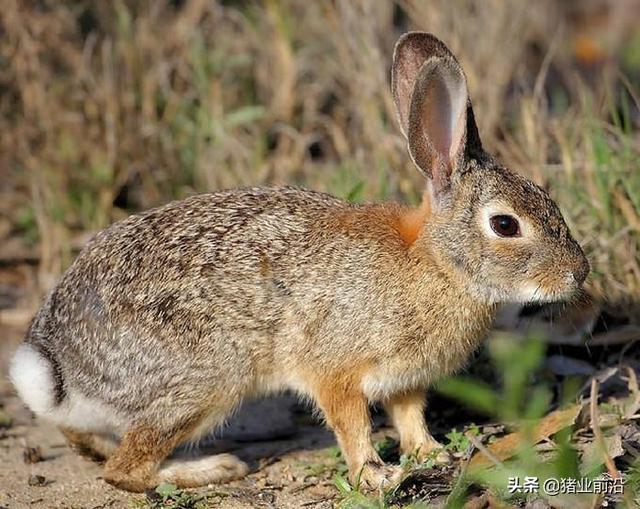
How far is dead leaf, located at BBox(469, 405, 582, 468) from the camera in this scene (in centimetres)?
423

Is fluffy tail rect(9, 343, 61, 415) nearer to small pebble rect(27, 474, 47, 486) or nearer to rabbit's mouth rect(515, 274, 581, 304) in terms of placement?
small pebble rect(27, 474, 47, 486)

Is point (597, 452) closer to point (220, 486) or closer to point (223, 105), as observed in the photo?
point (220, 486)

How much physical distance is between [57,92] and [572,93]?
3.45m

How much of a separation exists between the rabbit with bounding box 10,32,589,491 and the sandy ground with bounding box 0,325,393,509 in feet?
0.44

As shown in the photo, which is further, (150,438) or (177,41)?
(177,41)

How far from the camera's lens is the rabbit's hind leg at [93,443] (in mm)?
4711

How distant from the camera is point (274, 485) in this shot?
14.6 feet

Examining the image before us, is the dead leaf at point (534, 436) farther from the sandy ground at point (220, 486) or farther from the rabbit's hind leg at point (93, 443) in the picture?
the rabbit's hind leg at point (93, 443)

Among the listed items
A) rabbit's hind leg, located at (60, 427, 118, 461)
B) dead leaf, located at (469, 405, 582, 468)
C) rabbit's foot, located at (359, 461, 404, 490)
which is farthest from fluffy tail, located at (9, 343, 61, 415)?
dead leaf, located at (469, 405, 582, 468)

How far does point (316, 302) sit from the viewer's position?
434 centimetres

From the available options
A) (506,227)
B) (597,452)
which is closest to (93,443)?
(506,227)

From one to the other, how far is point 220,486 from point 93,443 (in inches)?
25.2

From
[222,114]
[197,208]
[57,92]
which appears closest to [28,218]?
[57,92]

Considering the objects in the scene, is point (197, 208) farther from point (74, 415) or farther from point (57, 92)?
point (57, 92)
